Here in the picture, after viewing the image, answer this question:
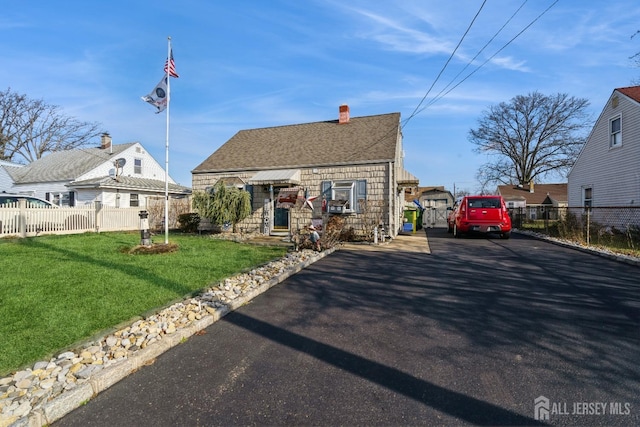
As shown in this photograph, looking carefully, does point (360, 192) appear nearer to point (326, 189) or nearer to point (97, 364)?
point (326, 189)

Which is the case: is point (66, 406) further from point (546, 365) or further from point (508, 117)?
point (508, 117)

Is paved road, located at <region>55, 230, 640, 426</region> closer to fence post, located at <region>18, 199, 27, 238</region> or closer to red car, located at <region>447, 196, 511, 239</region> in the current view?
red car, located at <region>447, 196, 511, 239</region>

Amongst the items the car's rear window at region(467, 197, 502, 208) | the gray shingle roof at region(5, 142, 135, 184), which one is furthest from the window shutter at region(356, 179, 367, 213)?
the gray shingle roof at region(5, 142, 135, 184)

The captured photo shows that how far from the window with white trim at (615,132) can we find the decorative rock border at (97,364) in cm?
1892

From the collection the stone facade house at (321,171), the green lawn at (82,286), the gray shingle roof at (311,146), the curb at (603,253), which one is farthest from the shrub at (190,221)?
the curb at (603,253)

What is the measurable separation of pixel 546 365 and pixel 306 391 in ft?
7.26

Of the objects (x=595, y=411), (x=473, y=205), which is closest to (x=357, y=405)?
(x=595, y=411)

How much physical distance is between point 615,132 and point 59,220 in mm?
25441

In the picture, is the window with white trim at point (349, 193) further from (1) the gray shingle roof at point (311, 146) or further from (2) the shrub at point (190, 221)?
(2) the shrub at point (190, 221)

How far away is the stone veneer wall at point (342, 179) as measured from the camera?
1301 centimetres

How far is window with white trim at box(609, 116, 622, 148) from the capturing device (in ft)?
49.5

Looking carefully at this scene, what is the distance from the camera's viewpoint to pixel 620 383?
2.61m

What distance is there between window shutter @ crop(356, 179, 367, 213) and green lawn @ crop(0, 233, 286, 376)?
532cm

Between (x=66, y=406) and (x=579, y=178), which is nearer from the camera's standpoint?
(x=66, y=406)
